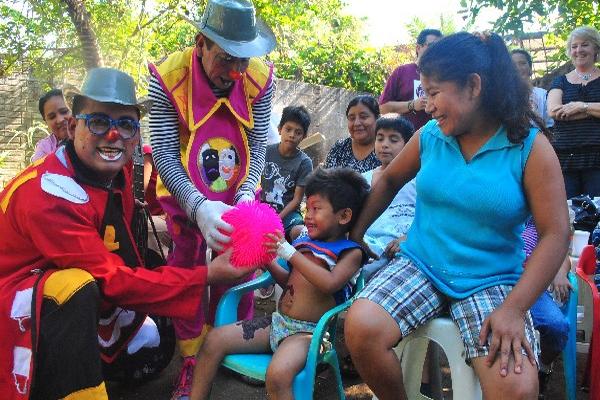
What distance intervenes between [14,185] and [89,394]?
35.2 inches

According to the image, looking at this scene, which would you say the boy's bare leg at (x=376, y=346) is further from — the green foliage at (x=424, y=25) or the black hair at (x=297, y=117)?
the green foliage at (x=424, y=25)

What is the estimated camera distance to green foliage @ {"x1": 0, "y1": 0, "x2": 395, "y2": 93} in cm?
948

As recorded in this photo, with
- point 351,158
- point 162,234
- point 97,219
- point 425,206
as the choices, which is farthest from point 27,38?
point 425,206

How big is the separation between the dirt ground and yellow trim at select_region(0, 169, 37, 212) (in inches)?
47.9

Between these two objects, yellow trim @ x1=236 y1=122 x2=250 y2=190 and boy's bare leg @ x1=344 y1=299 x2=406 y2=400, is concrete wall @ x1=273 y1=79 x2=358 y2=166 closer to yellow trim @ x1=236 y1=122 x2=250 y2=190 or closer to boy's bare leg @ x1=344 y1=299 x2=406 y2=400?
yellow trim @ x1=236 y1=122 x2=250 y2=190

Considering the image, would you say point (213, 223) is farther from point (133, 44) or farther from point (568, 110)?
point (133, 44)

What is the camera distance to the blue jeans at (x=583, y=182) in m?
4.21

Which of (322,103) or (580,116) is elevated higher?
(580,116)

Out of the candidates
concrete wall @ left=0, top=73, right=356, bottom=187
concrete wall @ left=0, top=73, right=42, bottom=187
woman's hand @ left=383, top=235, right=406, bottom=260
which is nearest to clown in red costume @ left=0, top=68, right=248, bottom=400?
woman's hand @ left=383, top=235, right=406, bottom=260

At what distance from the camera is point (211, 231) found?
8.15ft

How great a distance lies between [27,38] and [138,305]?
896cm

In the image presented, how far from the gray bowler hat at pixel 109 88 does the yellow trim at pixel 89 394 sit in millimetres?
1152

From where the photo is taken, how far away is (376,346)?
200 centimetres

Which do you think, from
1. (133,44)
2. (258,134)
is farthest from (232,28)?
(133,44)
